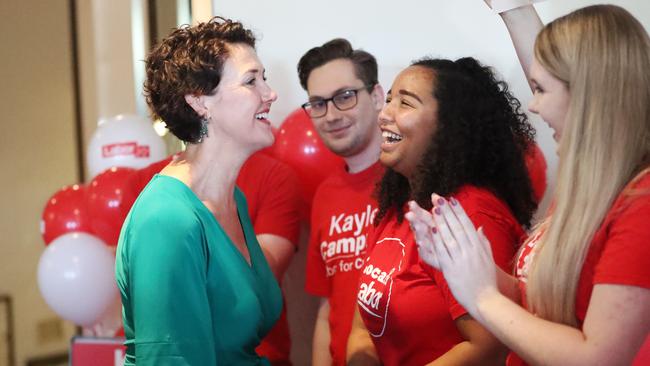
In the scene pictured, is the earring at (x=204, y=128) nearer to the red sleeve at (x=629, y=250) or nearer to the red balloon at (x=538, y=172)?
the red sleeve at (x=629, y=250)

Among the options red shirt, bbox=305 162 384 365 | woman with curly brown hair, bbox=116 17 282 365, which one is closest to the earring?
woman with curly brown hair, bbox=116 17 282 365

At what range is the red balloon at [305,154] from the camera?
288cm

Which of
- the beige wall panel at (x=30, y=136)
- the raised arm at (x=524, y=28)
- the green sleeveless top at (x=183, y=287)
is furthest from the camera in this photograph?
the beige wall panel at (x=30, y=136)

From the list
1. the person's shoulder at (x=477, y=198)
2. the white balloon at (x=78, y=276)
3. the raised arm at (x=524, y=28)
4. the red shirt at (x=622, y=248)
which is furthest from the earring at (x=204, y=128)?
the white balloon at (x=78, y=276)

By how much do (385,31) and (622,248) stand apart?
2014 mm

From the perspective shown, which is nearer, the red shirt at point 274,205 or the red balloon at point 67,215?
the red shirt at point 274,205

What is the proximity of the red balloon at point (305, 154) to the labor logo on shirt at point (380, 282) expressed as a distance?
913mm

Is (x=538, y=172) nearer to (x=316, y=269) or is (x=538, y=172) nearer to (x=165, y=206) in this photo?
(x=316, y=269)

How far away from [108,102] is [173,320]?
11.3 ft

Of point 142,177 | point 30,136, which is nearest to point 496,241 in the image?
point 142,177

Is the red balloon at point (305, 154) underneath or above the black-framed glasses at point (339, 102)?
underneath

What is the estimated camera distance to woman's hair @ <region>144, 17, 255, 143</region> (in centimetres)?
183

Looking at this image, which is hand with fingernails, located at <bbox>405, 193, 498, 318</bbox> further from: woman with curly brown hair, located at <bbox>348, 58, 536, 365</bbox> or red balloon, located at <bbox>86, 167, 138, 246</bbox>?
red balloon, located at <bbox>86, 167, 138, 246</bbox>

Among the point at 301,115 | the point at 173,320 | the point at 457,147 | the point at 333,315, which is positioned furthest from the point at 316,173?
the point at 173,320
